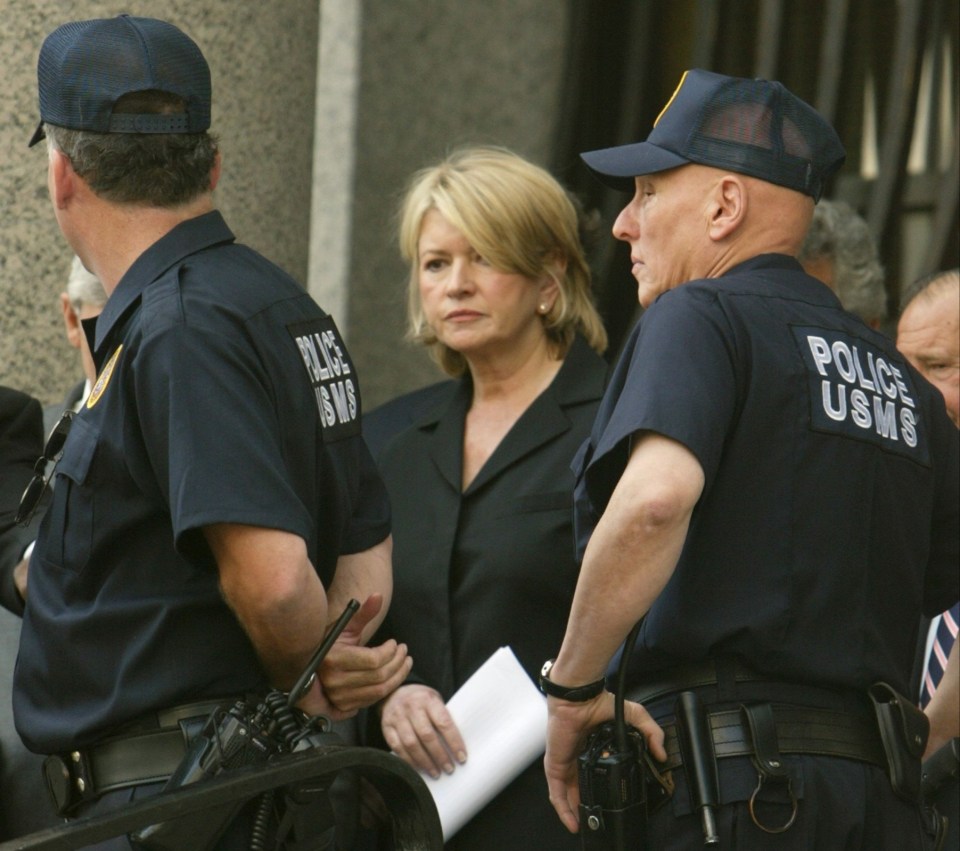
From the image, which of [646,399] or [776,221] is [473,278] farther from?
[646,399]

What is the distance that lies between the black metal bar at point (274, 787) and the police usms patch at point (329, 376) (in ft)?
1.89

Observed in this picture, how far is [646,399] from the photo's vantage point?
8.20ft

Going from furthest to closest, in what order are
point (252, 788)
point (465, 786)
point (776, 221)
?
point (465, 786) < point (776, 221) < point (252, 788)

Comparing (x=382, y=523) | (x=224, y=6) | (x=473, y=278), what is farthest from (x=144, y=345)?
(x=224, y=6)

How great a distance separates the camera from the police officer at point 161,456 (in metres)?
2.34

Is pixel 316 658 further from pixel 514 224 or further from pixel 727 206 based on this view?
pixel 514 224

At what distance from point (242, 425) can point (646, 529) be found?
Result: 0.61m

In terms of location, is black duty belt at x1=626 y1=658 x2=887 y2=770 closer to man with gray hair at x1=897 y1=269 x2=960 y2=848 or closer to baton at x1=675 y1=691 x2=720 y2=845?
baton at x1=675 y1=691 x2=720 y2=845

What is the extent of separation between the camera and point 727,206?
2.78m

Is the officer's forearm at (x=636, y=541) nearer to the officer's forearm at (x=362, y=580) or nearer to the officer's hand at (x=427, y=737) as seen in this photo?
the officer's forearm at (x=362, y=580)

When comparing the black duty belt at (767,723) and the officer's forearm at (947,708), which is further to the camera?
the officer's forearm at (947,708)

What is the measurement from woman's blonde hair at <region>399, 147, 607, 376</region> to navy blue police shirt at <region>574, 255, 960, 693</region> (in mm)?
1147

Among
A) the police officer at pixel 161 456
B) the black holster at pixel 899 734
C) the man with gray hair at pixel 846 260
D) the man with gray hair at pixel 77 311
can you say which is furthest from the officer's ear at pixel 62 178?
the man with gray hair at pixel 846 260

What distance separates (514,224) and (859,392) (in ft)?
4.33
